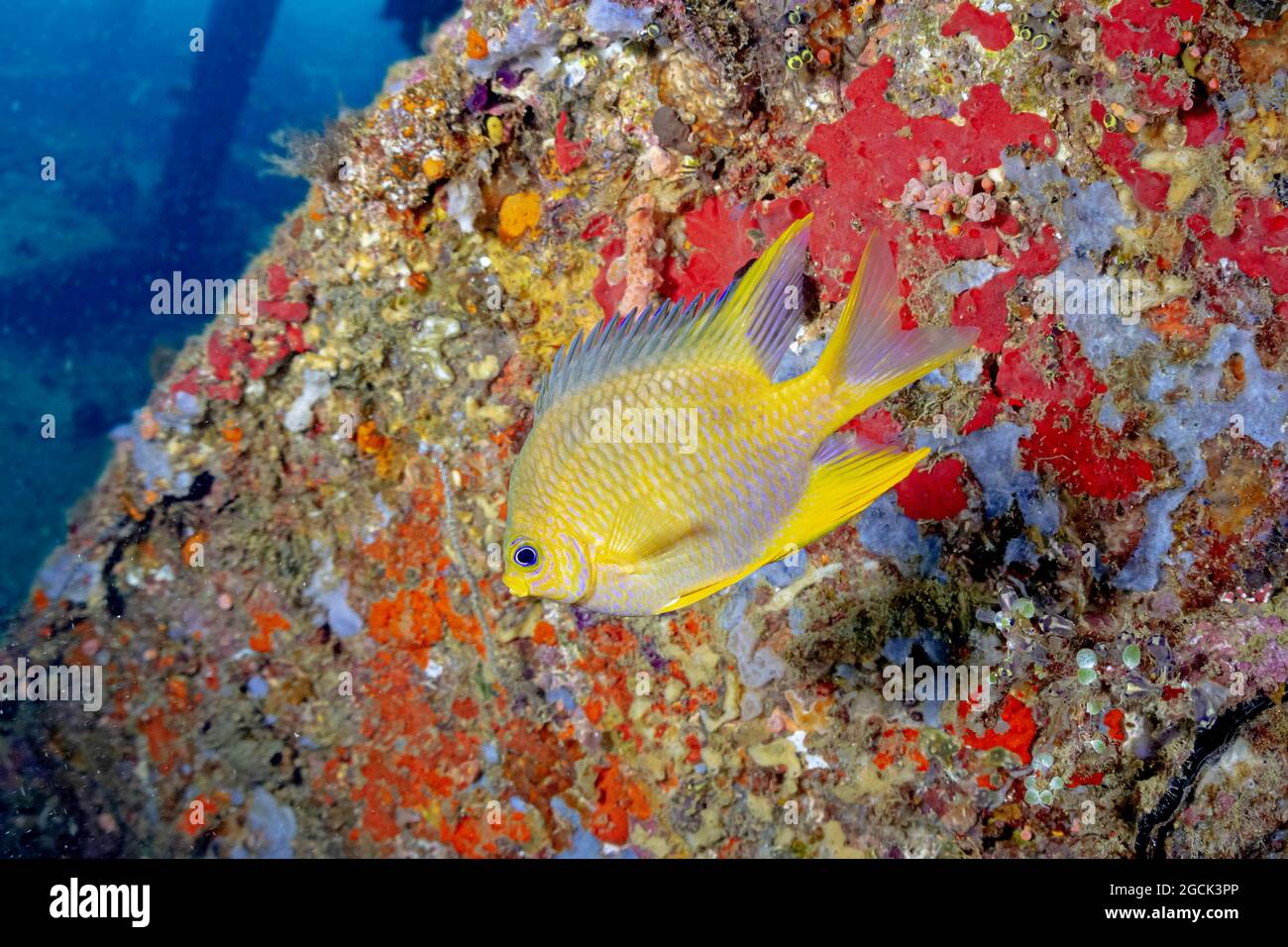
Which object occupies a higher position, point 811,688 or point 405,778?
point 811,688

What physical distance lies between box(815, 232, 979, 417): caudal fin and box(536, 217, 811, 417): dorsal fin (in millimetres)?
175

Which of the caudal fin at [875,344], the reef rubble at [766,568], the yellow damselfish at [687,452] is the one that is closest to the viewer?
the caudal fin at [875,344]

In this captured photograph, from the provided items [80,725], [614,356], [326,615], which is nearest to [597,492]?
[614,356]

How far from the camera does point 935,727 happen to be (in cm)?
335

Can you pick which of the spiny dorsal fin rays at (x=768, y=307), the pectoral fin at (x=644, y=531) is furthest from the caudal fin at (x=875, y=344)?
the pectoral fin at (x=644, y=531)

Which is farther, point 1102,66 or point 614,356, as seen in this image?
point 1102,66

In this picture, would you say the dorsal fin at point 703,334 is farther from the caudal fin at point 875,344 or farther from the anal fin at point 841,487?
the anal fin at point 841,487

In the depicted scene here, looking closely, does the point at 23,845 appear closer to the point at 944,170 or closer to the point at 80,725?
the point at 80,725

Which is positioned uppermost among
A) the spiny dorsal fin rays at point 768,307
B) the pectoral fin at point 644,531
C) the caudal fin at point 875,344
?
the spiny dorsal fin rays at point 768,307

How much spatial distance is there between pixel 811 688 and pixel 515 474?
7.74 ft

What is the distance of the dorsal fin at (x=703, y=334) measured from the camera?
1.87 m

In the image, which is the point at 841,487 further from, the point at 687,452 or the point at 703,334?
the point at 703,334

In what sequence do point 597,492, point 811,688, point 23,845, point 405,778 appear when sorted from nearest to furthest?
1. point 597,492
2. point 811,688
3. point 405,778
4. point 23,845

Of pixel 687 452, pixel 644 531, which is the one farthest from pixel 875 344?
pixel 644 531
